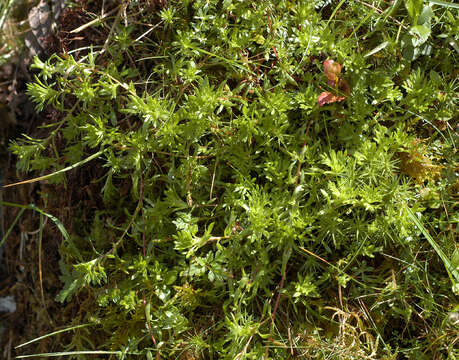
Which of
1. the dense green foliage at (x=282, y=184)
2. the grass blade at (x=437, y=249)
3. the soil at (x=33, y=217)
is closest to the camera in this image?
the grass blade at (x=437, y=249)

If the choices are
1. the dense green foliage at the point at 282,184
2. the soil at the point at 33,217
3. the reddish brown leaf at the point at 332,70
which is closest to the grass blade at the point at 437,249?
the dense green foliage at the point at 282,184

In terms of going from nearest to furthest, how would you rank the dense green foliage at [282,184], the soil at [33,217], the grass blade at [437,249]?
1. the grass blade at [437,249]
2. the dense green foliage at [282,184]
3. the soil at [33,217]

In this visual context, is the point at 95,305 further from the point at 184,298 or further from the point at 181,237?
the point at 181,237

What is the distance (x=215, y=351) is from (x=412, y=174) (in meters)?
1.41

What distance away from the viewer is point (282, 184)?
228 cm

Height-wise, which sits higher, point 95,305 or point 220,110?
point 220,110

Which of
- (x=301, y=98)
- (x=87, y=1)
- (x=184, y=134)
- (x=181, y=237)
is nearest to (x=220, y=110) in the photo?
(x=184, y=134)

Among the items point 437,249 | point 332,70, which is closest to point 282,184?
point 332,70

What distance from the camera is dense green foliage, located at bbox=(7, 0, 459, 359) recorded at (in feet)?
7.16

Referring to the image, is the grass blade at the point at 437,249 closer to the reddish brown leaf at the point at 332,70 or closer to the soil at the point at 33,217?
the reddish brown leaf at the point at 332,70

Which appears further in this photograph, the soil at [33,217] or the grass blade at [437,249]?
the soil at [33,217]

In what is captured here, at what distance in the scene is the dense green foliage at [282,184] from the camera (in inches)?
86.0

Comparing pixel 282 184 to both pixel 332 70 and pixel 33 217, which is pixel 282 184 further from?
pixel 33 217

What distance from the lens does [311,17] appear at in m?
2.30
